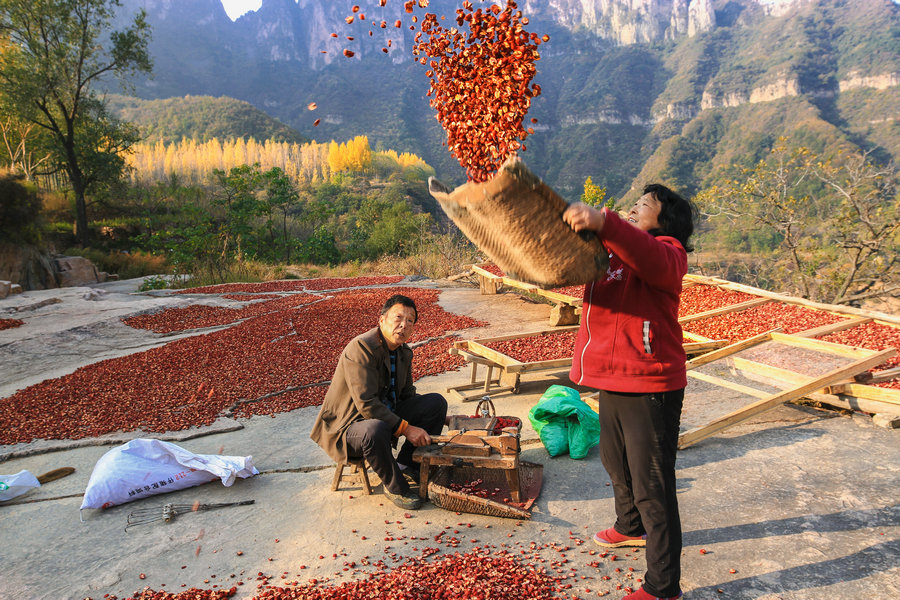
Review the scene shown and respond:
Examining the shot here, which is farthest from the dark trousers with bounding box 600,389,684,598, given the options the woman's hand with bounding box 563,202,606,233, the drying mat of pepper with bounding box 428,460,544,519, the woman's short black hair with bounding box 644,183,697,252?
the drying mat of pepper with bounding box 428,460,544,519

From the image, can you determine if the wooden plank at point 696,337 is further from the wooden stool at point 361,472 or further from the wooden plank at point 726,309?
the wooden stool at point 361,472

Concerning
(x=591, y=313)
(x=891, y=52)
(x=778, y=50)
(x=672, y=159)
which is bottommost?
(x=591, y=313)

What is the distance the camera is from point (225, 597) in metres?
2.40

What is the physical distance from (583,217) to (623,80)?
80910 mm

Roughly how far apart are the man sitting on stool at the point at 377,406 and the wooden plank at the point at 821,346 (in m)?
3.75

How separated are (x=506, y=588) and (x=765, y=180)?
Result: 12.6 metres

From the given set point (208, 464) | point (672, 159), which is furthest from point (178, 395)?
point (672, 159)

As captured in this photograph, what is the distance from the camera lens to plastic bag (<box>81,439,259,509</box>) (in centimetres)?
328

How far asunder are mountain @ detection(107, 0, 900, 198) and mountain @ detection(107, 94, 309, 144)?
994 centimetres

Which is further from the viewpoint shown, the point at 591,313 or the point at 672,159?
the point at 672,159

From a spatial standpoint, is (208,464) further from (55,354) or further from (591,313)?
(55,354)

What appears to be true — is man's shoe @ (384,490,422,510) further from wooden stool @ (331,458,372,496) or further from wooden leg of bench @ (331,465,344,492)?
wooden leg of bench @ (331,465,344,492)

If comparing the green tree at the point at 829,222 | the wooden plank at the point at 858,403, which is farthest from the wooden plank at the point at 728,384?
the green tree at the point at 829,222

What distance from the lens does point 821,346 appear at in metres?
4.86
